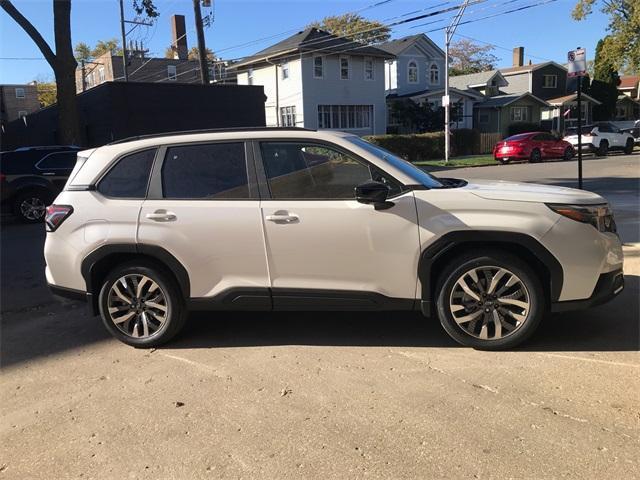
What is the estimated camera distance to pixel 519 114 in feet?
149

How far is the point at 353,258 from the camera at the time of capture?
14.0ft

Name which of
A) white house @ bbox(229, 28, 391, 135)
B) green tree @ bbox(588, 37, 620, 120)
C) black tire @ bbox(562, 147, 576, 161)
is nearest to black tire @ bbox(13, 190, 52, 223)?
black tire @ bbox(562, 147, 576, 161)

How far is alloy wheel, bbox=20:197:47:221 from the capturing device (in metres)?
12.3

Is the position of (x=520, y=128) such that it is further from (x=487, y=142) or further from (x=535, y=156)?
(x=535, y=156)

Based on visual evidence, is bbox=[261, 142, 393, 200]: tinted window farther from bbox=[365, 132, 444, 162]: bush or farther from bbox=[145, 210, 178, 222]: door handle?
bbox=[365, 132, 444, 162]: bush

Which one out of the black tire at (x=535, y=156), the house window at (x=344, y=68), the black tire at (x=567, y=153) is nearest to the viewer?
the black tire at (x=535, y=156)

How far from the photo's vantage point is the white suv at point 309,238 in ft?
13.6

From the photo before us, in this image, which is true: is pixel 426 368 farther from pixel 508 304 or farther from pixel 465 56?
pixel 465 56

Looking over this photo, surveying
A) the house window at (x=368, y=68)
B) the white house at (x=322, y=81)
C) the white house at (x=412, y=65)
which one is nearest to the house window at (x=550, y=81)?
the white house at (x=412, y=65)

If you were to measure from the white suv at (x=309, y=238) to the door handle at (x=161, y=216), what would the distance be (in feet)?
0.05

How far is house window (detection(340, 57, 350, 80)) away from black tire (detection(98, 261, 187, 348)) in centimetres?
3443

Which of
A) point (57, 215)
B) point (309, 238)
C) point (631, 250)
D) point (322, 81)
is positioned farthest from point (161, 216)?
point (322, 81)

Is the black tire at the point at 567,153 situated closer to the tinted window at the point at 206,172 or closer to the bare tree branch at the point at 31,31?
the bare tree branch at the point at 31,31

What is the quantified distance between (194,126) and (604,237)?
72.4 feet
